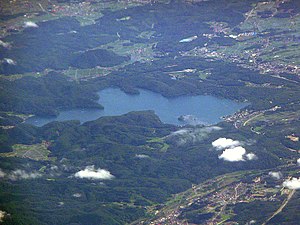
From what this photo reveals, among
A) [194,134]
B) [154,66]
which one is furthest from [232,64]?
[194,134]

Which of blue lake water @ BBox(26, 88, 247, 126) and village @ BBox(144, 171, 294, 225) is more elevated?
village @ BBox(144, 171, 294, 225)

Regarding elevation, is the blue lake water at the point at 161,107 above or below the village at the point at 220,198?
below

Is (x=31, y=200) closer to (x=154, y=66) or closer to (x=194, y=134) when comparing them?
(x=194, y=134)

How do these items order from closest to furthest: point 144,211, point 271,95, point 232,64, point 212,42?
point 144,211
point 271,95
point 232,64
point 212,42

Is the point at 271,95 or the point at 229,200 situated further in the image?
the point at 271,95

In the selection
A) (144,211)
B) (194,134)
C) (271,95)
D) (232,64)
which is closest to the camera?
(144,211)

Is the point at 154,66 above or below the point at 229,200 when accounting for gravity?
below

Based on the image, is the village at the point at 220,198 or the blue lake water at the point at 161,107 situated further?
the blue lake water at the point at 161,107

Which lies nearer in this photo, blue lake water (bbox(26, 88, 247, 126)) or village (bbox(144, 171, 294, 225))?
village (bbox(144, 171, 294, 225))
